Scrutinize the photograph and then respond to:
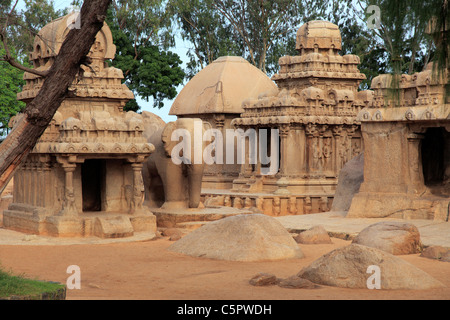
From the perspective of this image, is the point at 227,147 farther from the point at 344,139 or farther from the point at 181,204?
the point at 181,204

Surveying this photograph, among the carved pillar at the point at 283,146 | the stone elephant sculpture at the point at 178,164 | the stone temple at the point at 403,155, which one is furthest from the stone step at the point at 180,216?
the carved pillar at the point at 283,146

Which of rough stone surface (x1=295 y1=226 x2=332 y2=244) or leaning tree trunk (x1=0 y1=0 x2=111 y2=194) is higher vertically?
leaning tree trunk (x1=0 y1=0 x2=111 y2=194)

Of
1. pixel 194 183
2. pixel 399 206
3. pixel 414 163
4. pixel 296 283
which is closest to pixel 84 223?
pixel 194 183

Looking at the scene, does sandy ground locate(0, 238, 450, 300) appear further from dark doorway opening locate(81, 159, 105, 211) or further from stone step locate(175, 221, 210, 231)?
dark doorway opening locate(81, 159, 105, 211)

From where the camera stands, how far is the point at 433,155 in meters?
16.3

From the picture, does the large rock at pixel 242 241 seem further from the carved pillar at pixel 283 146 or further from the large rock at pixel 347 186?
the carved pillar at pixel 283 146

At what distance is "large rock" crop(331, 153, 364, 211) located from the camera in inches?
669

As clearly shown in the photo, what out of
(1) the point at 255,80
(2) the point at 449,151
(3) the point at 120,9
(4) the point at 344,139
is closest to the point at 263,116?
(4) the point at 344,139

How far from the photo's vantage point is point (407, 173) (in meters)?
14.9

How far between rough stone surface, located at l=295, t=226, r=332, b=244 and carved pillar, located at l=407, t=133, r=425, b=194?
113 inches

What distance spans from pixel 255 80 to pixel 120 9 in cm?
1072

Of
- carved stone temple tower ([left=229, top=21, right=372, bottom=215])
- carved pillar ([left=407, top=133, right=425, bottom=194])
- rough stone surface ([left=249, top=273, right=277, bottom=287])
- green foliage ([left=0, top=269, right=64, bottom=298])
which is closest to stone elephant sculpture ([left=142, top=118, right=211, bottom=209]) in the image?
carved pillar ([left=407, top=133, right=425, bottom=194])

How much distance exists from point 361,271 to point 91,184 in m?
7.90

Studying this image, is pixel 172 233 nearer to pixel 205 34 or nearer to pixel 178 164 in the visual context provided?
pixel 178 164
